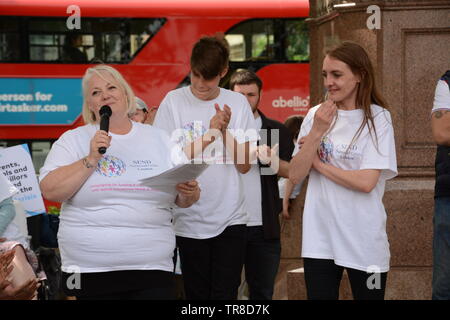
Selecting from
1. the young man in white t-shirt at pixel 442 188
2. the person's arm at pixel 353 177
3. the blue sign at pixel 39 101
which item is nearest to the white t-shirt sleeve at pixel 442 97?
the young man in white t-shirt at pixel 442 188

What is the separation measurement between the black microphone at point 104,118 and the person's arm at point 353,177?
3.48 feet

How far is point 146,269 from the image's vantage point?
3.65m

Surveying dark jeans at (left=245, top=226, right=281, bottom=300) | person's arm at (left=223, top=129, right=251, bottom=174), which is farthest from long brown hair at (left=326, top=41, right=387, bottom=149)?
dark jeans at (left=245, top=226, right=281, bottom=300)

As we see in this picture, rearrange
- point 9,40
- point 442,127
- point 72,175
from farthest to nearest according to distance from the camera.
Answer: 1. point 9,40
2. point 442,127
3. point 72,175

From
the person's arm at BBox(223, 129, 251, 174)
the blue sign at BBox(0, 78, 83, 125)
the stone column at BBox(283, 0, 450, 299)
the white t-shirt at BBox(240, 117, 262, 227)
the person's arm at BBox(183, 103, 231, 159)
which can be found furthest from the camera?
the blue sign at BBox(0, 78, 83, 125)

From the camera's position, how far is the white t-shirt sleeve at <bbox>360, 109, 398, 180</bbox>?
4.09 meters

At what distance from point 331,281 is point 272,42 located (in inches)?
365

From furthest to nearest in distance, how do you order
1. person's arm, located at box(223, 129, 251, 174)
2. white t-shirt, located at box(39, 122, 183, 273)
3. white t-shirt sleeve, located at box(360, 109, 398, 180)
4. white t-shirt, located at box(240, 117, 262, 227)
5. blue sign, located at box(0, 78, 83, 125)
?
blue sign, located at box(0, 78, 83, 125) → white t-shirt, located at box(240, 117, 262, 227) → person's arm, located at box(223, 129, 251, 174) → white t-shirt sleeve, located at box(360, 109, 398, 180) → white t-shirt, located at box(39, 122, 183, 273)

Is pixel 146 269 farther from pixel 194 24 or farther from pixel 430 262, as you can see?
pixel 194 24

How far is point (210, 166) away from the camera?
462cm

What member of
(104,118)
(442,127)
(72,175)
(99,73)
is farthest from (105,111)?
(442,127)

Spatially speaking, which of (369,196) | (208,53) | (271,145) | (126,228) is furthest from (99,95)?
(271,145)
